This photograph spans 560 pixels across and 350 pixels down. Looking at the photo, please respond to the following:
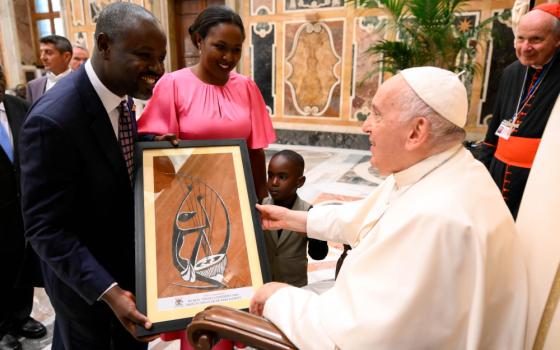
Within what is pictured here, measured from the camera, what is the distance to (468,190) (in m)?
1.18

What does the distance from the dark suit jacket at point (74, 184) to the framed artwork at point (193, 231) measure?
0.12 metres

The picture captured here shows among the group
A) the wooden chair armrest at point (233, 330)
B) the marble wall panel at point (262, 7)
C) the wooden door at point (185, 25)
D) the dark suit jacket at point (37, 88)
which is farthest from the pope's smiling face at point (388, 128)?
the wooden door at point (185, 25)

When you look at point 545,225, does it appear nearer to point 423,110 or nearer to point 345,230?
point 423,110

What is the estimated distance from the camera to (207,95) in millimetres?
2029

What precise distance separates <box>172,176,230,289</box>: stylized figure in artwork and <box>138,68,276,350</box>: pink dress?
0.42 metres

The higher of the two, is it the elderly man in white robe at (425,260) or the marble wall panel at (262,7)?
the marble wall panel at (262,7)

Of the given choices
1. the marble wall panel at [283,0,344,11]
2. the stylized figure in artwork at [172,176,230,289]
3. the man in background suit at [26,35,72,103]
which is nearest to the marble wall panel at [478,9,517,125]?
the marble wall panel at [283,0,344,11]

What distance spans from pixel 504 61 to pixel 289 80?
12.8 ft

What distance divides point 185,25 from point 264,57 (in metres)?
2.18

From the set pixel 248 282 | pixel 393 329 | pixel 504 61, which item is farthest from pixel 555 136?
pixel 504 61

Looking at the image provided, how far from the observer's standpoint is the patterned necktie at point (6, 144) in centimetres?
246

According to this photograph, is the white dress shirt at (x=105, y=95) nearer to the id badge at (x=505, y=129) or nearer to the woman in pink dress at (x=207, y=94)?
the woman in pink dress at (x=207, y=94)

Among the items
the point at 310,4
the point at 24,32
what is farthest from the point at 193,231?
the point at 24,32

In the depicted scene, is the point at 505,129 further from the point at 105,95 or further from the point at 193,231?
the point at 105,95
